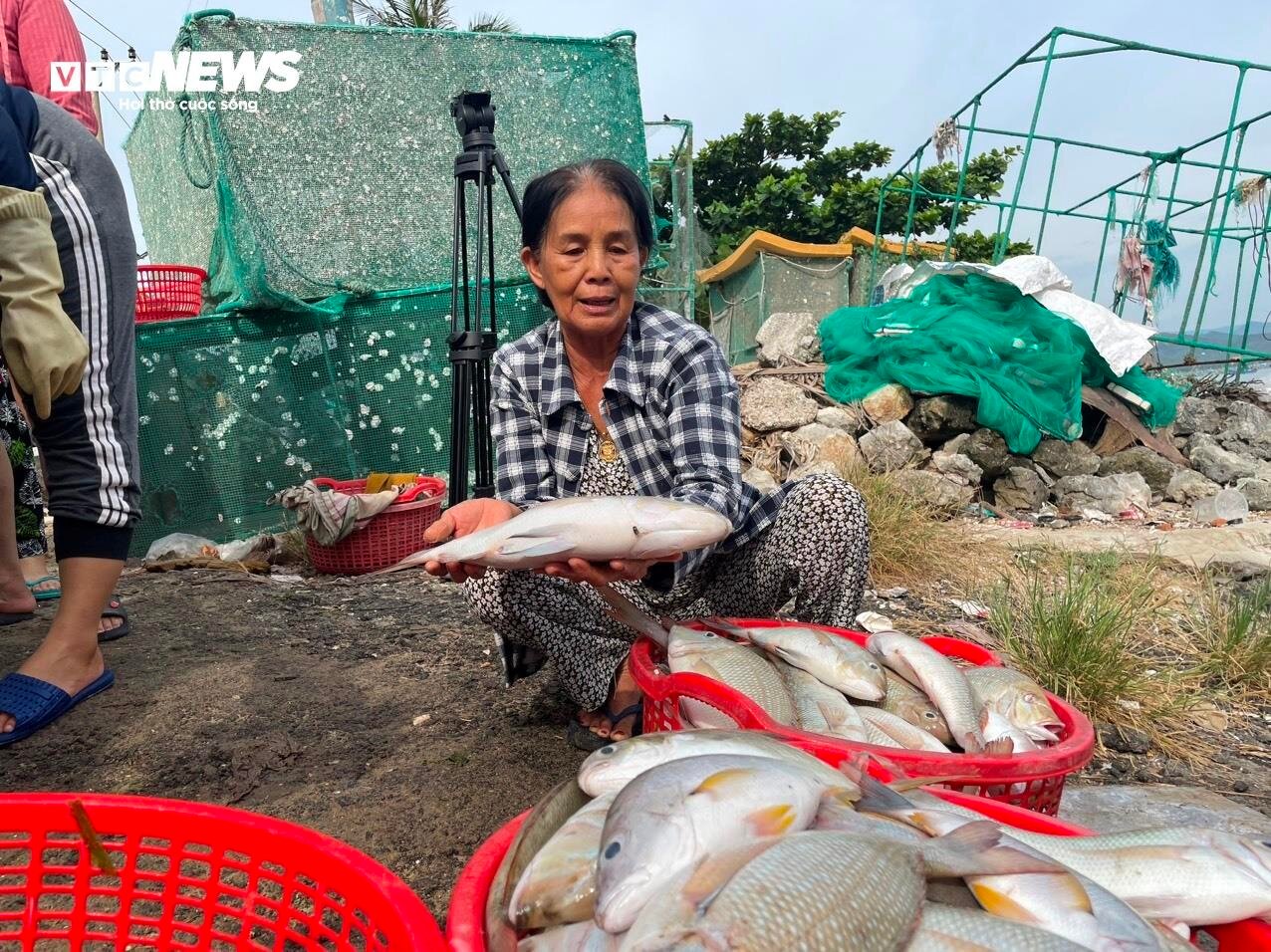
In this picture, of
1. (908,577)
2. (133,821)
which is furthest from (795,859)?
(908,577)

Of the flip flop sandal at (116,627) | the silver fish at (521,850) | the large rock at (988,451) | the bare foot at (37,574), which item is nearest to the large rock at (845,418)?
the large rock at (988,451)

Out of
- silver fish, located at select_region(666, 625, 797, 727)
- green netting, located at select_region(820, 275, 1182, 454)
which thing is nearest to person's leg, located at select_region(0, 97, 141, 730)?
silver fish, located at select_region(666, 625, 797, 727)

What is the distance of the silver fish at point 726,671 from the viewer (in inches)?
71.2

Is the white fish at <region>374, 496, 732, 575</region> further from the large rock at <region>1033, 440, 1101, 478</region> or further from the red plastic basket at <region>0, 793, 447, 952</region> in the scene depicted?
the large rock at <region>1033, 440, 1101, 478</region>

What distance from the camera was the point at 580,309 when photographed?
7.77ft

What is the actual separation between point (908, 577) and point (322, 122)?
5.30m

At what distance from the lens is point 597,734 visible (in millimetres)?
2457

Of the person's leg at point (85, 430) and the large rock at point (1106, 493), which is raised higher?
the person's leg at point (85, 430)

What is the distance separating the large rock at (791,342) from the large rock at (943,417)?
1.56 metres

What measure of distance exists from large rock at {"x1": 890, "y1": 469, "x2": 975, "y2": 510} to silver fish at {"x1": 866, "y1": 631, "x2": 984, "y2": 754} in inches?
157

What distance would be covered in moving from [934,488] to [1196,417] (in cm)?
405

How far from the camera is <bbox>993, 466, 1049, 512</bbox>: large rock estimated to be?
23.6 ft

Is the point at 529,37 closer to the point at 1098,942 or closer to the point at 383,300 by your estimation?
the point at 383,300

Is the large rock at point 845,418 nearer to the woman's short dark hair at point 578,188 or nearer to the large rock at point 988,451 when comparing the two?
the large rock at point 988,451
